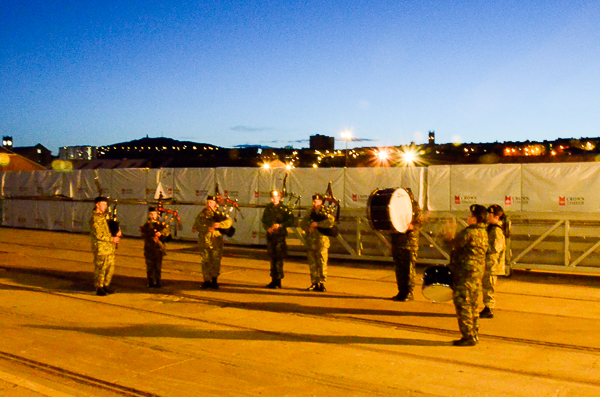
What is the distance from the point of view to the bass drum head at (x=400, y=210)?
955 centimetres

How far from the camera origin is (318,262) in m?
10.7

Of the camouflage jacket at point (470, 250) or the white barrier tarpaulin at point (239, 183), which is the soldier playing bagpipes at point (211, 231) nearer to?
the camouflage jacket at point (470, 250)

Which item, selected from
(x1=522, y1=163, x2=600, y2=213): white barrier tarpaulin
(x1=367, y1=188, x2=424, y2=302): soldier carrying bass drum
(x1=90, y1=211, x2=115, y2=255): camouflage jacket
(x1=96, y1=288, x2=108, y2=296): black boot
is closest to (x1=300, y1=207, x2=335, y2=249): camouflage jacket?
(x1=367, y1=188, x2=424, y2=302): soldier carrying bass drum

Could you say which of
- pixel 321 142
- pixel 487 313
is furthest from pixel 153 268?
pixel 321 142

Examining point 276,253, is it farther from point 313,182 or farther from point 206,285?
point 313,182

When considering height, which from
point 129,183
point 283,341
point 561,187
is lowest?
point 283,341

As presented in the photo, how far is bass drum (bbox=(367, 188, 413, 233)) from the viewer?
9.52 metres

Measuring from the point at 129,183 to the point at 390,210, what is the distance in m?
15.8

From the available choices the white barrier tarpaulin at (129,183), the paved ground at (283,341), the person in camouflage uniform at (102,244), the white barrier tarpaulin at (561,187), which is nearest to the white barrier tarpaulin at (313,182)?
the paved ground at (283,341)

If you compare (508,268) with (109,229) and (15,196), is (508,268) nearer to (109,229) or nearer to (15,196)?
(109,229)

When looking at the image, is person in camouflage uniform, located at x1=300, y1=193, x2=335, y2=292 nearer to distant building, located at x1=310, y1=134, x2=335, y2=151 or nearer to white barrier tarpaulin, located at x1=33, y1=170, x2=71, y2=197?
white barrier tarpaulin, located at x1=33, y1=170, x2=71, y2=197

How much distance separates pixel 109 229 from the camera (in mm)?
10211

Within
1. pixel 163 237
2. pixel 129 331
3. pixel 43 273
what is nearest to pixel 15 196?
pixel 43 273

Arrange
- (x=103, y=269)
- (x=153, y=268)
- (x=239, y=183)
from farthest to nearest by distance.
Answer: (x=239, y=183)
(x=153, y=268)
(x=103, y=269)
